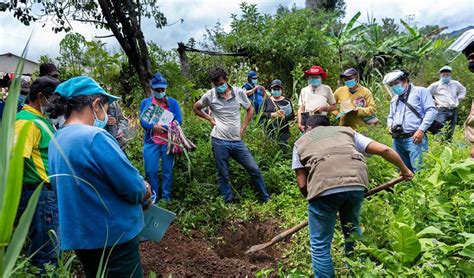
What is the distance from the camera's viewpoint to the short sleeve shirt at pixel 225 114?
516cm

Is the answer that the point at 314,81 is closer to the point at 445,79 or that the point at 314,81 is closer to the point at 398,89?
the point at 398,89

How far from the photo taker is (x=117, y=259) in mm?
2156

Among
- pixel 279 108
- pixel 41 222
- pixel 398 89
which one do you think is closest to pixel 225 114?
pixel 279 108

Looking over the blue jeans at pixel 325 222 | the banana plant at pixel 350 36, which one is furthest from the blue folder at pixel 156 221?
the banana plant at pixel 350 36


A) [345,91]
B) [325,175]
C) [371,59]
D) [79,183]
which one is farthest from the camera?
[371,59]

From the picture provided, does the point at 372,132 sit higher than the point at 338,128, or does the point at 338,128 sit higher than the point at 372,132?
the point at 338,128

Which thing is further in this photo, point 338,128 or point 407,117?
point 407,117

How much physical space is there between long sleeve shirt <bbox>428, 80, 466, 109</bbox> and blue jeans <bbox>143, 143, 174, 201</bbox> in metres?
5.40

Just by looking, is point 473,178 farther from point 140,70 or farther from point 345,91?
point 140,70

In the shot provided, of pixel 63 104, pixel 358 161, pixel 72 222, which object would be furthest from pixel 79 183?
pixel 358 161

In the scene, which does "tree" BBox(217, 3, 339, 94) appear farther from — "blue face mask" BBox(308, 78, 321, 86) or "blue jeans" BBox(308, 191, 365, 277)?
"blue jeans" BBox(308, 191, 365, 277)

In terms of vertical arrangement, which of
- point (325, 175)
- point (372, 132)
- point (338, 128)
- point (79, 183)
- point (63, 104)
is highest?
point (63, 104)

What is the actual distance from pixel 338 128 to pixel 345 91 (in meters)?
3.03

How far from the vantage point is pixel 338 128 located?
3.20 meters
